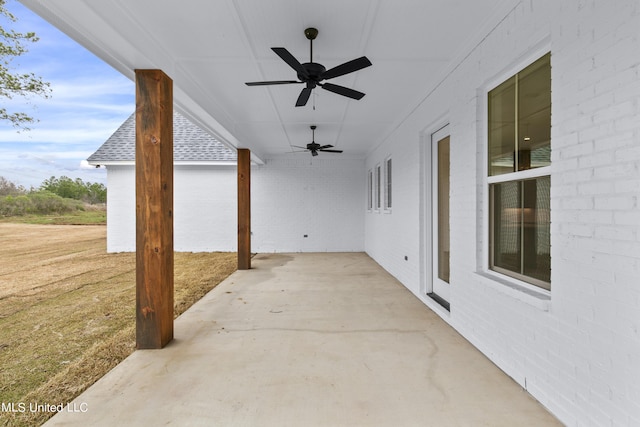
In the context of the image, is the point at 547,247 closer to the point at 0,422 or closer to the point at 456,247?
the point at 456,247

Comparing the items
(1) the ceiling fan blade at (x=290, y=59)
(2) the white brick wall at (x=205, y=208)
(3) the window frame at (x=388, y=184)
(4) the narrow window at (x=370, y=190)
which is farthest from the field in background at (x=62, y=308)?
(4) the narrow window at (x=370, y=190)

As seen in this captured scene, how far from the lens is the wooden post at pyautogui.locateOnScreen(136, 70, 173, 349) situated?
296 cm

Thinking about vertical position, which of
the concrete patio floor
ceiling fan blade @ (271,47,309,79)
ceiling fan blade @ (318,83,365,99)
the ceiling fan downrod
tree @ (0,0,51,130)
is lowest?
the concrete patio floor

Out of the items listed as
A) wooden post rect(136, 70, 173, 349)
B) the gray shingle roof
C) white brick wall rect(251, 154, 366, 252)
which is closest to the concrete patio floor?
wooden post rect(136, 70, 173, 349)

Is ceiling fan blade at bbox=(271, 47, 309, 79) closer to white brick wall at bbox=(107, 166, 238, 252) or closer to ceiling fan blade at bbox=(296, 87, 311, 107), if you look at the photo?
ceiling fan blade at bbox=(296, 87, 311, 107)

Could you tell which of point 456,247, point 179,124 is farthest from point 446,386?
point 179,124

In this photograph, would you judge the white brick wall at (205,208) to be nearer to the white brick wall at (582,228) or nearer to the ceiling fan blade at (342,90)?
the ceiling fan blade at (342,90)

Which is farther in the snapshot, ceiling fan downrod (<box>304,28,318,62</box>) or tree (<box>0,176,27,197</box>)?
tree (<box>0,176,27,197</box>)

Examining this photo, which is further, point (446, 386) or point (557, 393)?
point (446, 386)

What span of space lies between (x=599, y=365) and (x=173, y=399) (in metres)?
2.53

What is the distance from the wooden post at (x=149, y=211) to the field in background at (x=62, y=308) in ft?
1.00

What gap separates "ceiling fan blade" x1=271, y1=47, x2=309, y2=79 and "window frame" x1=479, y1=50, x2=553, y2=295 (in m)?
1.63

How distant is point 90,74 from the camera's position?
7.90 meters

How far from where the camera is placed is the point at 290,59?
8.61 ft
